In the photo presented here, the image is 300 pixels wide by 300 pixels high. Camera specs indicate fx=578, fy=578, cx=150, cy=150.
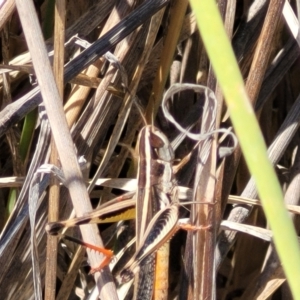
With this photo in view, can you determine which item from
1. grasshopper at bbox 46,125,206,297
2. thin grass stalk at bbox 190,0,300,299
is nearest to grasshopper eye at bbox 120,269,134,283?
grasshopper at bbox 46,125,206,297

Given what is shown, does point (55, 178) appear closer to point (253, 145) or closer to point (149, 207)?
point (149, 207)

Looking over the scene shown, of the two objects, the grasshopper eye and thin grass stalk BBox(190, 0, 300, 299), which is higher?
thin grass stalk BBox(190, 0, 300, 299)

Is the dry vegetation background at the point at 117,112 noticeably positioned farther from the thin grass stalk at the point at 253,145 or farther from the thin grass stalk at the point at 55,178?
the thin grass stalk at the point at 253,145

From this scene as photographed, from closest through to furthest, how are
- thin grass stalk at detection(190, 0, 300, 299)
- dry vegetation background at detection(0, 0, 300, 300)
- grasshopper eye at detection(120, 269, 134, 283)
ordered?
thin grass stalk at detection(190, 0, 300, 299) → grasshopper eye at detection(120, 269, 134, 283) → dry vegetation background at detection(0, 0, 300, 300)

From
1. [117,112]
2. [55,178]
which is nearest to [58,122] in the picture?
[55,178]

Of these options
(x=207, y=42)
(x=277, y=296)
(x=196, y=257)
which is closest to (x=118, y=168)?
(x=196, y=257)

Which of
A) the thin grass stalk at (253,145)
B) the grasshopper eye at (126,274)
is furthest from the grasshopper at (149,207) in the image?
the thin grass stalk at (253,145)

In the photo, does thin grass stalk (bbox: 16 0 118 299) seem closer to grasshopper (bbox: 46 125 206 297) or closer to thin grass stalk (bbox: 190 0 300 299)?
grasshopper (bbox: 46 125 206 297)
